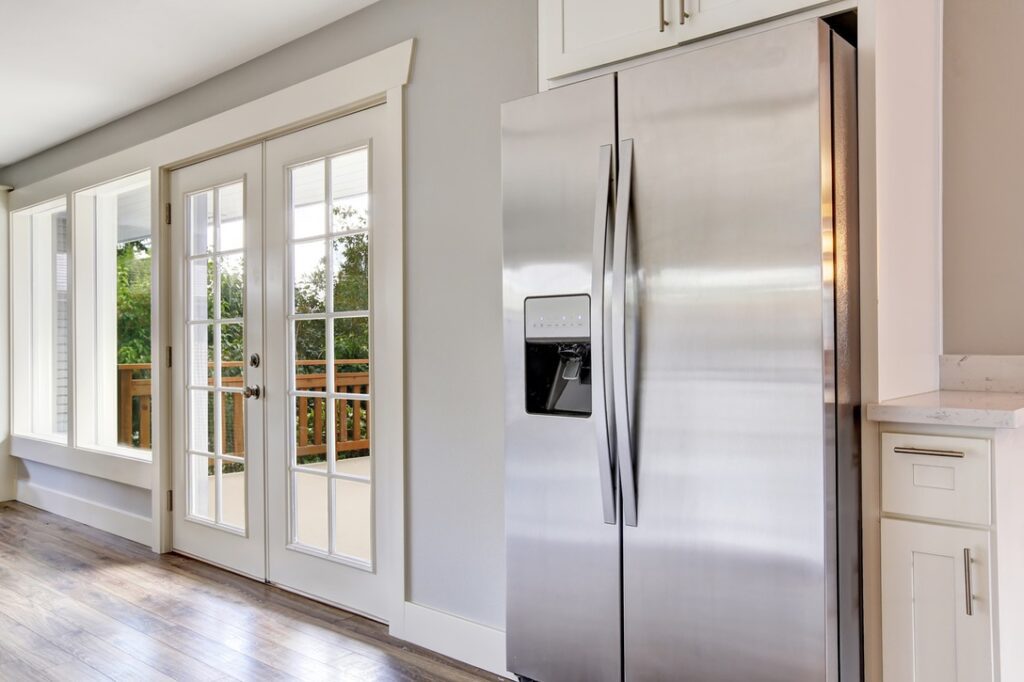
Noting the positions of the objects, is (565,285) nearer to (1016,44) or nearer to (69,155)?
(1016,44)

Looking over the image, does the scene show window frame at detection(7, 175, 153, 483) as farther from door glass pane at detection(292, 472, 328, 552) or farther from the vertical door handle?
the vertical door handle

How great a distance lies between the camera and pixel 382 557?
9.91 feet

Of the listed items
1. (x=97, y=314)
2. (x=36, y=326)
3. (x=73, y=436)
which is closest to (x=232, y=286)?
(x=97, y=314)

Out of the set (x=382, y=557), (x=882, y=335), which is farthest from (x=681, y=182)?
(x=382, y=557)

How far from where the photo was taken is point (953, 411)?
4.92 ft

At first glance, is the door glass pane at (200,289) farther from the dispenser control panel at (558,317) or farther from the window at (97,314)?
the dispenser control panel at (558,317)

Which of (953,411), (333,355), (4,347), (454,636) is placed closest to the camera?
(953,411)

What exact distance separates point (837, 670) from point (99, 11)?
10.8 feet

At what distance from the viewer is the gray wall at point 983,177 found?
192 cm

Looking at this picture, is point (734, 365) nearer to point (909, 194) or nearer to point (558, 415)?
point (558, 415)

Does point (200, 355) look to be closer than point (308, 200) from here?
No

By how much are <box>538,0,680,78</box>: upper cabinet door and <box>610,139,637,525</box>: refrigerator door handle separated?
317 millimetres

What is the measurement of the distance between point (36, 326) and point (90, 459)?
56.3 inches

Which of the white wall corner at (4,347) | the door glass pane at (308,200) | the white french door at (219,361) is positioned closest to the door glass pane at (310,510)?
the white french door at (219,361)
